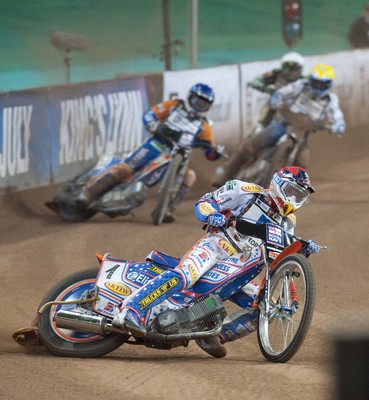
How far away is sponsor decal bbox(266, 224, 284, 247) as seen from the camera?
726cm

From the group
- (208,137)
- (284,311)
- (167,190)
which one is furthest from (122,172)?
(284,311)

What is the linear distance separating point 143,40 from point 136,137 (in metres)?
4.08

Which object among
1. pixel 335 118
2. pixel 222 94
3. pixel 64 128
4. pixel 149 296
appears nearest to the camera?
pixel 149 296

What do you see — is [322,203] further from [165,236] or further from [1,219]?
[1,219]

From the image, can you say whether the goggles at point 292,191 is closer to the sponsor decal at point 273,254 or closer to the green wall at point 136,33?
the sponsor decal at point 273,254

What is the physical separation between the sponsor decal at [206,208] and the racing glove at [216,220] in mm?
94

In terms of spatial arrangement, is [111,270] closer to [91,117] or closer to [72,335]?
[72,335]

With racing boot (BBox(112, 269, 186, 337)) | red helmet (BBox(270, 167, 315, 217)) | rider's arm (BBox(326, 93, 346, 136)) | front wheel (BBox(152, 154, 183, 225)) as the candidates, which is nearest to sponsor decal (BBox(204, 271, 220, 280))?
racing boot (BBox(112, 269, 186, 337))

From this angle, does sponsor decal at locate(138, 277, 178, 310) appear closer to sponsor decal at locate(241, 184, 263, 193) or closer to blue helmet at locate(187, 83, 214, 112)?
sponsor decal at locate(241, 184, 263, 193)

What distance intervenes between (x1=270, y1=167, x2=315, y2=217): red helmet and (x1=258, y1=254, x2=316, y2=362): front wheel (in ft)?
1.56

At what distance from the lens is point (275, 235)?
729 centimetres

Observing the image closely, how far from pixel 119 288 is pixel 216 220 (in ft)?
3.04

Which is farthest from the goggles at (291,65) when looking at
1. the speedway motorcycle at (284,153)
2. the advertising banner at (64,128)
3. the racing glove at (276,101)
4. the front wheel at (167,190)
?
the front wheel at (167,190)

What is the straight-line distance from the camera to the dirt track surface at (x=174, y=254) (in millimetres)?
6242
